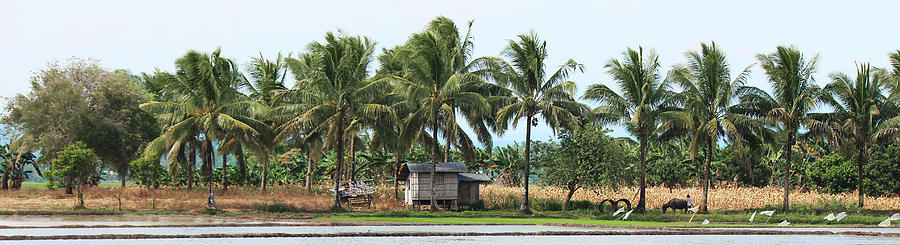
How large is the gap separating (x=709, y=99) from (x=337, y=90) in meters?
16.8

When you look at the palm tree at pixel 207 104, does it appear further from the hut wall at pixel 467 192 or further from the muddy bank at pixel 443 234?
the muddy bank at pixel 443 234

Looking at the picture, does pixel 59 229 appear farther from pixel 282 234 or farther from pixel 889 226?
pixel 889 226

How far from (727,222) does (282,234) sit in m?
18.8

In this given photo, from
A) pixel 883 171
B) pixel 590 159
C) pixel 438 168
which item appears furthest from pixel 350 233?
pixel 883 171

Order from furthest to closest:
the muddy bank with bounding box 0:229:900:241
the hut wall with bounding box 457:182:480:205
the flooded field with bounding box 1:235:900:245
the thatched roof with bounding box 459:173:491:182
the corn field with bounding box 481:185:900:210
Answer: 1. the corn field with bounding box 481:185:900:210
2. the hut wall with bounding box 457:182:480:205
3. the thatched roof with bounding box 459:173:491:182
4. the muddy bank with bounding box 0:229:900:241
5. the flooded field with bounding box 1:235:900:245

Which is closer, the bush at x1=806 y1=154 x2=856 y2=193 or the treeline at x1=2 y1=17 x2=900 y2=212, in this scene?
the treeline at x1=2 y1=17 x2=900 y2=212

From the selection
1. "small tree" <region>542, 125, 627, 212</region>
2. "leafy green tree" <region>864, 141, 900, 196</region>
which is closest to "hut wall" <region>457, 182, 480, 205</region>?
"small tree" <region>542, 125, 627, 212</region>

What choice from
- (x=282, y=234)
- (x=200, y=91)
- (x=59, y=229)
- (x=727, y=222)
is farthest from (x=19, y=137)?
(x=727, y=222)

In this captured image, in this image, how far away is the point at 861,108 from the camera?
36656mm

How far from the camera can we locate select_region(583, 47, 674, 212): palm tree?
3528 centimetres

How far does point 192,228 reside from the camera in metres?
24.4

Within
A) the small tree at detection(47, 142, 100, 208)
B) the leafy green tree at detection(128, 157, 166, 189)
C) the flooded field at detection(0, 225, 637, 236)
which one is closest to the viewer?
the flooded field at detection(0, 225, 637, 236)

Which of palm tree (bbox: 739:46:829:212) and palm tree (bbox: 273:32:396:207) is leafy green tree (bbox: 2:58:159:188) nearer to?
palm tree (bbox: 273:32:396:207)

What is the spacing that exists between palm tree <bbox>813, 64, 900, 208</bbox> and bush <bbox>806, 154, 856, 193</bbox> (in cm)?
719
